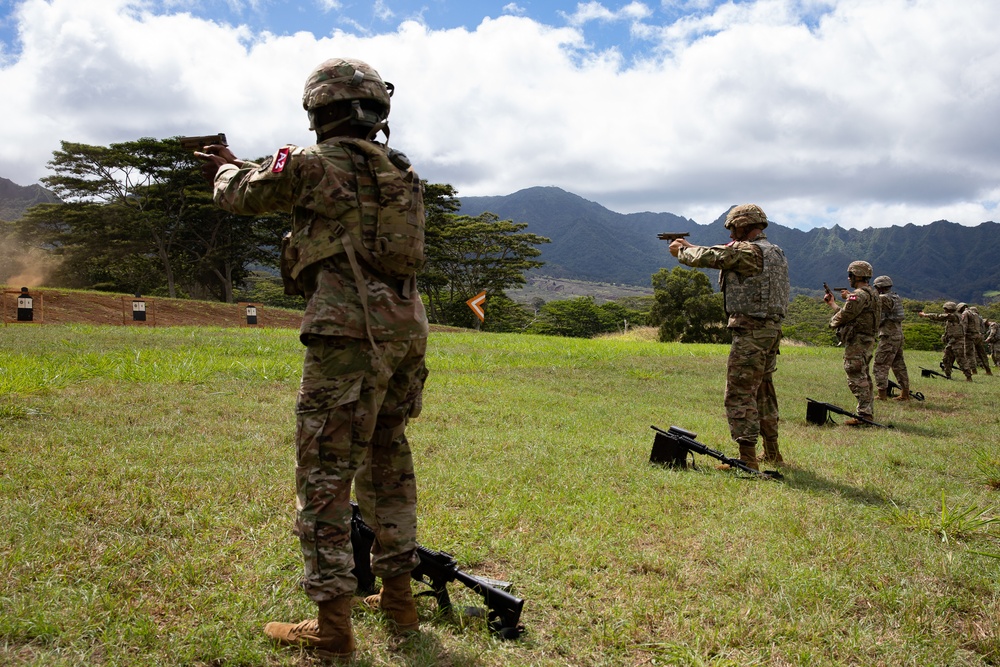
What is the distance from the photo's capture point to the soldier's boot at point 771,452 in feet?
21.0

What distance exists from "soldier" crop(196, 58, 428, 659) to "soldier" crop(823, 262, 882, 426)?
8.70m

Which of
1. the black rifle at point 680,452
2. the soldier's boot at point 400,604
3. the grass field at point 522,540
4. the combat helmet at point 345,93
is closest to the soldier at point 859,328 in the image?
the grass field at point 522,540

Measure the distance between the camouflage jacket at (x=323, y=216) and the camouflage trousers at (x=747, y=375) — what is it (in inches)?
176

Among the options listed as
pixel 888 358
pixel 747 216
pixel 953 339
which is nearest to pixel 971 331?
pixel 953 339

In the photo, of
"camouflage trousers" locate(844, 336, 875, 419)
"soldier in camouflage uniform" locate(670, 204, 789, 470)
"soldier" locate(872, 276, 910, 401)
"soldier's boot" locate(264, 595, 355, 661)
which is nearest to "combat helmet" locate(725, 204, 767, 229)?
"soldier in camouflage uniform" locate(670, 204, 789, 470)

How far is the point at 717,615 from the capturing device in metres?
3.02

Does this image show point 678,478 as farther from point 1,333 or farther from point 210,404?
point 1,333

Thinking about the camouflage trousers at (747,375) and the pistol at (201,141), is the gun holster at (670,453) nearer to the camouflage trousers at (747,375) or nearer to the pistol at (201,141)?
the camouflage trousers at (747,375)

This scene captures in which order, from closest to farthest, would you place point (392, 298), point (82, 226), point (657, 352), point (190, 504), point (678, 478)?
point (392, 298) < point (190, 504) < point (678, 478) < point (657, 352) < point (82, 226)

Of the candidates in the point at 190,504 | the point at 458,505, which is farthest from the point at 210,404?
the point at 458,505

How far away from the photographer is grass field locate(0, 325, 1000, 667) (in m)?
2.69

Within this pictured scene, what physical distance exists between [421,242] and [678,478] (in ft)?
12.0

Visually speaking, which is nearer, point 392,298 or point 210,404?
point 392,298

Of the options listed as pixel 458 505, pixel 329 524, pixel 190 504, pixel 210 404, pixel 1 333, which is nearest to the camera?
pixel 329 524
